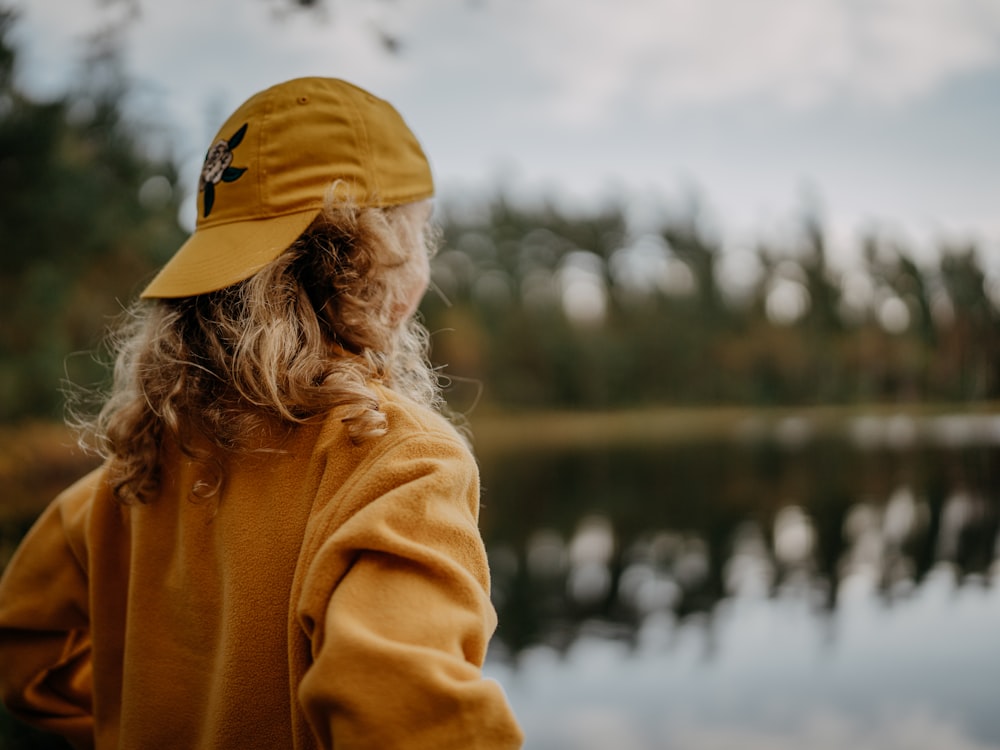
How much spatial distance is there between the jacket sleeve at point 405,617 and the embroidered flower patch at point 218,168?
51 centimetres

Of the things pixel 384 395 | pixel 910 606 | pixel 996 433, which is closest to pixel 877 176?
pixel 910 606

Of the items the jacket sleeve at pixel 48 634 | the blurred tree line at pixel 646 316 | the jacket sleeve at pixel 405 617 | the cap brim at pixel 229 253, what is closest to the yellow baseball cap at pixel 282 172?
the cap brim at pixel 229 253

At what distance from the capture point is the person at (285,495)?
0.85 metres

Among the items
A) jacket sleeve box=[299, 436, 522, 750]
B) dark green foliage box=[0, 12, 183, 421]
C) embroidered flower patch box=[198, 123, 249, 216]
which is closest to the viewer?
jacket sleeve box=[299, 436, 522, 750]

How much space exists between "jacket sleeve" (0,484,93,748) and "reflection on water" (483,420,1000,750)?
4.44 m

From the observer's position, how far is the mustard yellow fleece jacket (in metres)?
0.82

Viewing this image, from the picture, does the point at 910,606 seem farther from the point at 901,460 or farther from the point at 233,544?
the point at 901,460

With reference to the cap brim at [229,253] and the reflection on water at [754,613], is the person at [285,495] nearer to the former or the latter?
the cap brim at [229,253]

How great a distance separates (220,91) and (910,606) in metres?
7.49

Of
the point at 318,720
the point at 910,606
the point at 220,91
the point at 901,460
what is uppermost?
the point at 220,91

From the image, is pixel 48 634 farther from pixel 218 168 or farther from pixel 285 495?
pixel 218 168

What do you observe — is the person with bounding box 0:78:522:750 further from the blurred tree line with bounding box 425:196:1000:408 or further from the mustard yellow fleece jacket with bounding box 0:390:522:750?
the blurred tree line with bounding box 425:196:1000:408

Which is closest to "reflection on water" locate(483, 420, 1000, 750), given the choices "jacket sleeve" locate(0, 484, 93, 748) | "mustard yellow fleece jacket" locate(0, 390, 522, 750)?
"jacket sleeve" locate(0, 484, 93, 748)

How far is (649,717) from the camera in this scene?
5809mm
